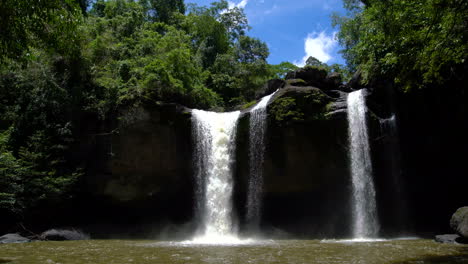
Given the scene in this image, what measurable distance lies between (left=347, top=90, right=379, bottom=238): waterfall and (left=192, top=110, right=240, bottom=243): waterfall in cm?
579

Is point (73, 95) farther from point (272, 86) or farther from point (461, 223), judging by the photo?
point (461, 223)

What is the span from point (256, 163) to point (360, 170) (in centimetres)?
503

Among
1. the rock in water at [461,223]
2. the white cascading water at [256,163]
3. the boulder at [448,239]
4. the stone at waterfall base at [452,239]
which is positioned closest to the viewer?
the rock in water at [461,223]

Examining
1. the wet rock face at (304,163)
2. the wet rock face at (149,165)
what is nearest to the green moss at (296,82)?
the wet rock face at (304,163)

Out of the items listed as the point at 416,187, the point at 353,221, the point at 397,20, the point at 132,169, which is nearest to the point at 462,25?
the point at 397,20

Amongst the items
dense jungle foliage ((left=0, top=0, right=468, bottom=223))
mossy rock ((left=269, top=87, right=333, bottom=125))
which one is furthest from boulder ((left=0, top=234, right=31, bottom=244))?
mossy rock ((left=269, top=87, right=333, bottom=125))

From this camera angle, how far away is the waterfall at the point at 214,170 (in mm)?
17250

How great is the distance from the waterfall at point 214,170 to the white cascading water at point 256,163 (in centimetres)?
97

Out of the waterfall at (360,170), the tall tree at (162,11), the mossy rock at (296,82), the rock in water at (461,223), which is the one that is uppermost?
the tall tree at (162,11)

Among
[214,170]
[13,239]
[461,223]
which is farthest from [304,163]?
[13,239]

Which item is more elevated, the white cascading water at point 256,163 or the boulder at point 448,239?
the white cascading water at point 256,163

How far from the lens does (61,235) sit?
15.9 meters

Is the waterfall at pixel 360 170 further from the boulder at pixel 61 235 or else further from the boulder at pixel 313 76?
the boulder at pixel 61 235

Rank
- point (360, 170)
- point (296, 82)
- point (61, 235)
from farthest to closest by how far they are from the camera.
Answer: point (296, 82), point (360, 170), point (61, 235)
